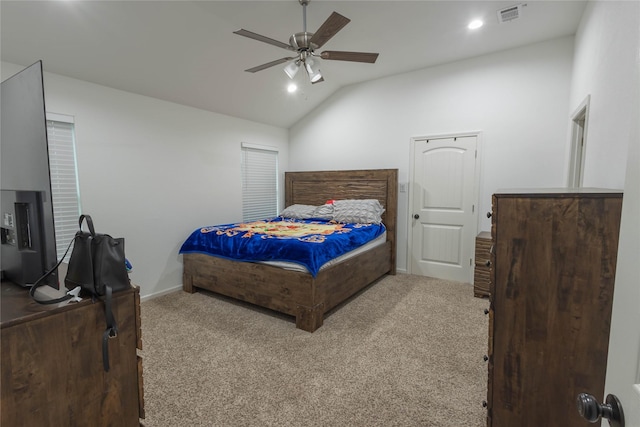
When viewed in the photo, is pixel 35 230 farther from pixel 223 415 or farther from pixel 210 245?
pixel 210 245

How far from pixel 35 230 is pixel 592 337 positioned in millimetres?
2184

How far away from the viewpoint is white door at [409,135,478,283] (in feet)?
12.8

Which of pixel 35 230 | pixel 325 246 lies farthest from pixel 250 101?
pixel 35 230

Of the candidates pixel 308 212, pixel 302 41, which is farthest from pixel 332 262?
pixel 302 41

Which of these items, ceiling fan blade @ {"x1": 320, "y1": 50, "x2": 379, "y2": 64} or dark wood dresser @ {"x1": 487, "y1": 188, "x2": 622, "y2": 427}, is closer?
dark wood dresser @ {"x1": 487, "y1": 188, "x2": 622, "y2": 427}

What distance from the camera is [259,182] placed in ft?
16.0

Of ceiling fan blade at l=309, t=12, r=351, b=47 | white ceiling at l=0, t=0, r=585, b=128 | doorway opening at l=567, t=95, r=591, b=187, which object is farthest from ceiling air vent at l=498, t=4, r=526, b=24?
ceiling fan blade at l=309, t=12, r=351, b=47

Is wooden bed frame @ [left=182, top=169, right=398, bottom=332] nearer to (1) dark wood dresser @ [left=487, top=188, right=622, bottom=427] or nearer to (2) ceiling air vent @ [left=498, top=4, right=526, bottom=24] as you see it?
(1) dark wood dresser @ [left=487, top=188, right=622, bottom=427]

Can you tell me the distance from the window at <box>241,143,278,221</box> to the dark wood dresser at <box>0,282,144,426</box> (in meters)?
3.49

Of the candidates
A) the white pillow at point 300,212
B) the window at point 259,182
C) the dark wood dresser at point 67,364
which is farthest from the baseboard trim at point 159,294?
the dark wood dresser at point 67,364

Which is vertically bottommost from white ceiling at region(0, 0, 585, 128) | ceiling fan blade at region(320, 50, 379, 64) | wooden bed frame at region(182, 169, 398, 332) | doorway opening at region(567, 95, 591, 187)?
wooden bed frame at region(182, 169, 398, 332)

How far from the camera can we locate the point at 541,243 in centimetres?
124

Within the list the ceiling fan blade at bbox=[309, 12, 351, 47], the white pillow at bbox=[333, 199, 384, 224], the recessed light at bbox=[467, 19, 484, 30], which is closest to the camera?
the ceiling fan blade at bbox=[309, 12, 351, 47]

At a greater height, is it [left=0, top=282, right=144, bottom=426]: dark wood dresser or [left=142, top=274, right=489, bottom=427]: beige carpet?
[left=0, top=282, right=144, bottom=426]: dark wood dresser
